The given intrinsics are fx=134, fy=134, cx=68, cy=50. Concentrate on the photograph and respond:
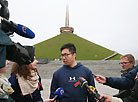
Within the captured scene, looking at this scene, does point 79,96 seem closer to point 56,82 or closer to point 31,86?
point 56,82

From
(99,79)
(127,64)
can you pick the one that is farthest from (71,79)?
(127,64)

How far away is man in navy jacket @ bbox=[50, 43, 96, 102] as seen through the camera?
231cm

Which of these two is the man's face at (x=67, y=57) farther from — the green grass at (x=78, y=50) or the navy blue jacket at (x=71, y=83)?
the green grass at (x=78, y=50)

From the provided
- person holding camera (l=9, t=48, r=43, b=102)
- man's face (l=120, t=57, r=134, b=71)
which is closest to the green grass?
man's face (l=120, t=57, r=134, b=71)

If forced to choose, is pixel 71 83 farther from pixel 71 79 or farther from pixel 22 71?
pixel 22 71

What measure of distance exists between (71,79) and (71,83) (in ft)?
0.24

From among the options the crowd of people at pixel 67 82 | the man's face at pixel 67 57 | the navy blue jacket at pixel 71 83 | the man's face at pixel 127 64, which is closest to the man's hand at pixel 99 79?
the crowd of people at pixel 67 82

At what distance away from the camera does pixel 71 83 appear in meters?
2.35

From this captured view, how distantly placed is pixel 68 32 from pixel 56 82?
36.2 meters

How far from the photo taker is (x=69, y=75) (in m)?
2.42

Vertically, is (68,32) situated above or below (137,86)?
above

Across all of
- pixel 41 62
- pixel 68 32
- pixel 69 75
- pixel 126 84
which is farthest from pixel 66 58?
pixel 68 32

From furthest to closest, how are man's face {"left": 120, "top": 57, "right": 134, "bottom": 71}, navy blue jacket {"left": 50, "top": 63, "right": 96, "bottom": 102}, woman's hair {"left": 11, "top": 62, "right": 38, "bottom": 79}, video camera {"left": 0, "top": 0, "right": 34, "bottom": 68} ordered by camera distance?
man's face {"left": 120, "top": 57, "right": 134, "bottom": 71} < navy blue jacket {"left": 50, "top": 63, "right": 96, "bottom": 102} < woman's hair {"left": 11, "top": 62, "right": 38, "bottom": 79} < video camera {"left": 0, "top": 0, "right": 34, "bottom": 68}

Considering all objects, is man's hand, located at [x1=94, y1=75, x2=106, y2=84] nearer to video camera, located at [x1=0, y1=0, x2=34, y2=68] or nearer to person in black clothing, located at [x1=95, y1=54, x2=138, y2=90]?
person in black clothing, located at [x1=95, y1=54, x2=138, y2=90]
